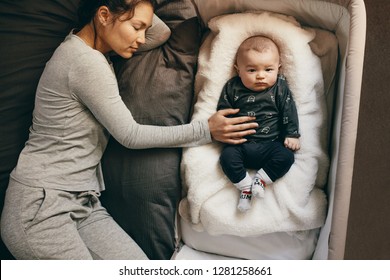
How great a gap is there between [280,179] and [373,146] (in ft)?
1.18

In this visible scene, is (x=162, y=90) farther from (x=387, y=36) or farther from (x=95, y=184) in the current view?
(x=387, y=36)

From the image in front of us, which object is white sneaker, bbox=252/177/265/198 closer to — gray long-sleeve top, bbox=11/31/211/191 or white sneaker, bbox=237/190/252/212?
white sneaker, bbox=237/190/252/212

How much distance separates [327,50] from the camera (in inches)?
43.8

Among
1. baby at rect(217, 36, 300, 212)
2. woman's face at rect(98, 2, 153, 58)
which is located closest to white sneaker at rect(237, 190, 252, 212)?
baby at rect(217, 36, 300, 212)

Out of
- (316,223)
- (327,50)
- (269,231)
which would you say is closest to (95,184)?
(269,231)

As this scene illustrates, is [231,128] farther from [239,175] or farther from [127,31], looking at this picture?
[127,31]

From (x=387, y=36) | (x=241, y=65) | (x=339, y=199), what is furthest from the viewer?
(x=387, y=36)

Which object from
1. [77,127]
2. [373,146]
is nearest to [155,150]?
[77,127]

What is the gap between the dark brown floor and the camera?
1.20m

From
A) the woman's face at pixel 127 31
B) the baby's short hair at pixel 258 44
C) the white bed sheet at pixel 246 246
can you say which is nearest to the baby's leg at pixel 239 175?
the white bed sheet at pixel 246 246

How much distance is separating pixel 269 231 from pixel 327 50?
19.4 inches

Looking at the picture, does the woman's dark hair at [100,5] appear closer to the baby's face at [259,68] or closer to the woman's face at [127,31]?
the woman's face at [127,31]

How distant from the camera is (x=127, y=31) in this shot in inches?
39.8

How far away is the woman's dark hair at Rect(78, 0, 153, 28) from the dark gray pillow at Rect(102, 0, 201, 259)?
152 millimetres
